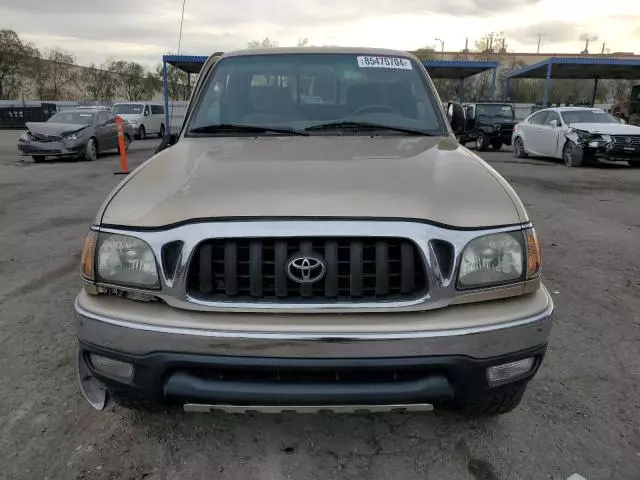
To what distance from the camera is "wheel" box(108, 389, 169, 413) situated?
208 centimetres

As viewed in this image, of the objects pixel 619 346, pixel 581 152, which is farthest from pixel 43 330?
pixel 581 152

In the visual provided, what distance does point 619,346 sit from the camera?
3467 millimetres

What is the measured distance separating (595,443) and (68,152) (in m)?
14.8

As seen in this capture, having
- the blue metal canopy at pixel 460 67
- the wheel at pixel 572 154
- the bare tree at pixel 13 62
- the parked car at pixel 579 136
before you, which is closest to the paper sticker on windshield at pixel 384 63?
the parked car at pixel 579 136

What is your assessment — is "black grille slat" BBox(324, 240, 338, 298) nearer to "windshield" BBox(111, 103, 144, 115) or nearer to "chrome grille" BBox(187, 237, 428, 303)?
"chrome grille" BBox(187, 237, 428, 303)

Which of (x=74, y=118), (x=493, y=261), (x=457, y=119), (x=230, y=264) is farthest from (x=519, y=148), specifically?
(x=230, y=264)

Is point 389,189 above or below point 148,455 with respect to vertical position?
above

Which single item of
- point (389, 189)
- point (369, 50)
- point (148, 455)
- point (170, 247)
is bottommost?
point (148, 455)

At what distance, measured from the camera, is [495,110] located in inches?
810

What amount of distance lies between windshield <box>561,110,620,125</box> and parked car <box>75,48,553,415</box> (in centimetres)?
1340

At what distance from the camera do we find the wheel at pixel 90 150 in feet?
48.4

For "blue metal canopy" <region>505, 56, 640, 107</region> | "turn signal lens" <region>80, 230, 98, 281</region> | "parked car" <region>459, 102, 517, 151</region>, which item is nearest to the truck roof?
"turn signal lens" <region>80, 230, 98, 281</region>

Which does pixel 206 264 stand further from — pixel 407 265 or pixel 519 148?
pixel 519 148

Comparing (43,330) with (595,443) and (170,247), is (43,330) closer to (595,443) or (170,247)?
(170,247)
